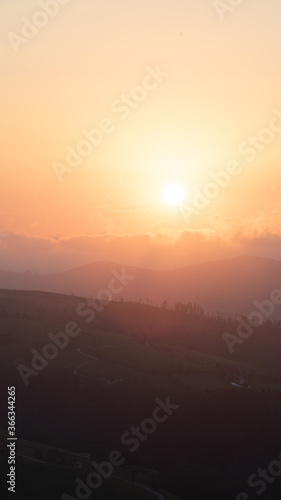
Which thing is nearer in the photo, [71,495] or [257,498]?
[71,495]

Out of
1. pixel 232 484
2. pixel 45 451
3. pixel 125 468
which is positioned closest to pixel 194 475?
pixel 232 484

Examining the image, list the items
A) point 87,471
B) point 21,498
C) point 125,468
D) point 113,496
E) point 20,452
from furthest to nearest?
point 125,468 → point 20,452 → point 87,471 → point 113,496 → point 21,498

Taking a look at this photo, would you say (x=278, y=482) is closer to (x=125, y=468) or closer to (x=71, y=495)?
(x=125, y=468)

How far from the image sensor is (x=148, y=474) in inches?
6772

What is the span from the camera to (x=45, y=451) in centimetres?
17088

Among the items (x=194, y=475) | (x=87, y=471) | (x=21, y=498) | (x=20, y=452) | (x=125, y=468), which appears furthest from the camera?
(x=194, y=475)

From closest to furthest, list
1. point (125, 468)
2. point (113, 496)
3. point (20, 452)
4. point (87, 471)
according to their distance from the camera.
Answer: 1. point (113, 496)
2. point (87, 471)
3. point (20, 452)
4. point (125, 468)

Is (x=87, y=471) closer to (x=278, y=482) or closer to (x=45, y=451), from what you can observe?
(x=45, y=451)

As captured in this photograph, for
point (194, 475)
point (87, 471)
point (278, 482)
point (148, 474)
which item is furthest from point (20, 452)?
point (278, 482)

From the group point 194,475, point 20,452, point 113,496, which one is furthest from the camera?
point 194,475

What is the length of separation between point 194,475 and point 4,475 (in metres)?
75.1

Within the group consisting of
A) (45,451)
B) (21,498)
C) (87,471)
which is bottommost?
(21,498)

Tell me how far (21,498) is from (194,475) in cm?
7913

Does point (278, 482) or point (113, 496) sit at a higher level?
point (278, 482)
